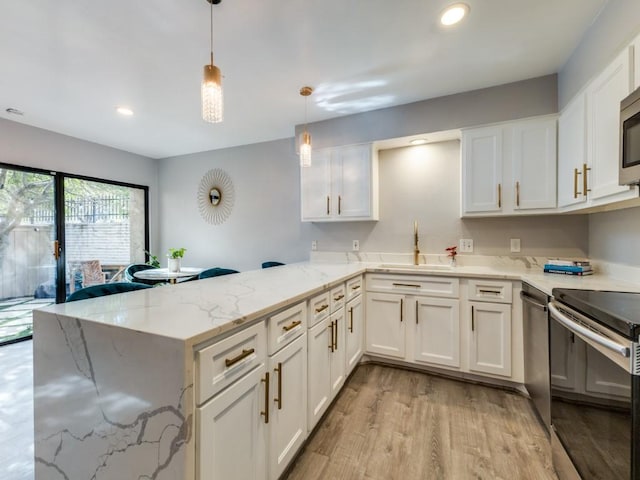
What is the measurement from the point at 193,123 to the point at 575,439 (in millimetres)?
4012

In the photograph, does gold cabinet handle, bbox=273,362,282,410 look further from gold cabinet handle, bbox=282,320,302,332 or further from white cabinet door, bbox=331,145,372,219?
white cabinet door, bbox=331,145,372,219

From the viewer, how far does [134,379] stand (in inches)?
36.1

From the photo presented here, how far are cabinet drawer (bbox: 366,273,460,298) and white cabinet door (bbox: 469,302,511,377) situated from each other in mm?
200

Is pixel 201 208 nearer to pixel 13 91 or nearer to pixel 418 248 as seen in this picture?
pixel 13 91

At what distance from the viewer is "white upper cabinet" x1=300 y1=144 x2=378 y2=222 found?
2.95 m

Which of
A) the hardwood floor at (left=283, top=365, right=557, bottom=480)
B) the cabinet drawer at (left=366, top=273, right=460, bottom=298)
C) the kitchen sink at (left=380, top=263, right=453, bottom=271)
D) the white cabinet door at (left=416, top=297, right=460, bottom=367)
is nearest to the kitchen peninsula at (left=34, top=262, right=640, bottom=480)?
the hardwood floor at (left=283, top=365, right=557, bottom=480)

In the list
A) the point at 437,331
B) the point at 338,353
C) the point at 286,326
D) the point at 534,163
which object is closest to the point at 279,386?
the point at 286,326

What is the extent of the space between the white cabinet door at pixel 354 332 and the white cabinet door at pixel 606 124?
1.74 meters

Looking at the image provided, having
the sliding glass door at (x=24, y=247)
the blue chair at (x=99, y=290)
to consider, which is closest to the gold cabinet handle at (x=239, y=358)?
the blue chair at (x=99, y=290)

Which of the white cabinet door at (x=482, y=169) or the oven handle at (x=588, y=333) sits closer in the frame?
the oven handle at (x=588, y=333)

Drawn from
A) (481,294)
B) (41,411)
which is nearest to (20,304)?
(41,411)

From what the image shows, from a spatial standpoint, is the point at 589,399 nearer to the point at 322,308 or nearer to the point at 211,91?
the point at 322,308

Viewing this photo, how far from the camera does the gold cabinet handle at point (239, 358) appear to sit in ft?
3.25

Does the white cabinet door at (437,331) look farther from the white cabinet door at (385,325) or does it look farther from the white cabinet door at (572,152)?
the white cabinet door at (572,152)
